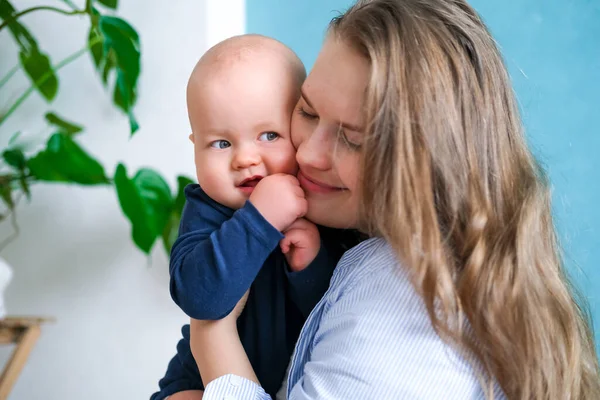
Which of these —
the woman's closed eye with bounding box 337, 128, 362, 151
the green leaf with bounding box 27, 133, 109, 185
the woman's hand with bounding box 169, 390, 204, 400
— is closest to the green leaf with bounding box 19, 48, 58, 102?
the green leaf with bounding box 27, 133, 109, 185

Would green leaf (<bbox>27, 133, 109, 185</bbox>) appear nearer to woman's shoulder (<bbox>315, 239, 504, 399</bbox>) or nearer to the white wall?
the white wall

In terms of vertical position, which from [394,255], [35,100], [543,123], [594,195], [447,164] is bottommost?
[35,100]

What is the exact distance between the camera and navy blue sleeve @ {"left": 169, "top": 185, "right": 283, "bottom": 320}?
82 centimetres

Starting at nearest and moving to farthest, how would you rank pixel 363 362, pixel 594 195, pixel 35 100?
pixel 363 362 < pixel 594 195 < pixel 35 100

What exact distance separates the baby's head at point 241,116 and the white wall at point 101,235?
38.2 inches

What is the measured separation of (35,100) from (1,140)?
181 millimetres

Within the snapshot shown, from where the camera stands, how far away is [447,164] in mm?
770

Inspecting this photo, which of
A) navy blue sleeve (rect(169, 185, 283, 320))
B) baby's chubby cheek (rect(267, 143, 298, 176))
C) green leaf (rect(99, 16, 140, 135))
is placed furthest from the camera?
green leaf (rect(99, 16, 140, 135))

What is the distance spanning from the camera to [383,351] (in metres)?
0.72

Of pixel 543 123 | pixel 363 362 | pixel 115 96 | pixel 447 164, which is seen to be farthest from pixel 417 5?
pixel 115 96

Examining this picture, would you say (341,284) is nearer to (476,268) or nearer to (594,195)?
(476,268)

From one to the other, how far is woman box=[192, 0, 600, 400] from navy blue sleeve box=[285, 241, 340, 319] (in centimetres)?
7

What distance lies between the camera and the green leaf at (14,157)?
5.96ft

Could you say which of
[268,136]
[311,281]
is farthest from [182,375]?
[268,136]
